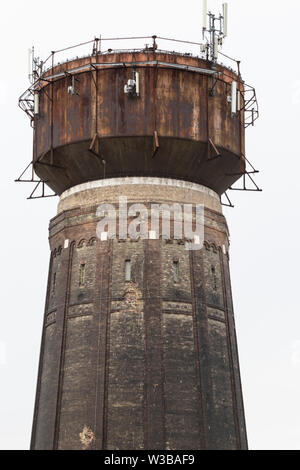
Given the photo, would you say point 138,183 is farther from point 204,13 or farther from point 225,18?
point 225,18

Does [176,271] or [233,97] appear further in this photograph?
[233,97]

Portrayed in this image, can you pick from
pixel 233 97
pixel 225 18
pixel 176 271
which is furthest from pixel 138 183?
pixel 225 18

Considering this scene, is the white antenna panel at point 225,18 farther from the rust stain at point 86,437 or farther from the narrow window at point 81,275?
the rust stain at point 86,437

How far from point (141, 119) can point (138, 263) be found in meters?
5.57

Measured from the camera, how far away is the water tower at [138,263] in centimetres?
3228

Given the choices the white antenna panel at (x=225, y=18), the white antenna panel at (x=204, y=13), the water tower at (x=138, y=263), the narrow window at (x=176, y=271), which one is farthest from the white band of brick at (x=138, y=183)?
the white antenna panel at (x=204, y=13)

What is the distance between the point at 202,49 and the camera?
36906mm

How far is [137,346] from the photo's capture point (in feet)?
107

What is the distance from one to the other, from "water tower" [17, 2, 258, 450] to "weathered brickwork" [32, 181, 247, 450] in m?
0.05

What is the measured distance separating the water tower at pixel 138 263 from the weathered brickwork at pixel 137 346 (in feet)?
0.16

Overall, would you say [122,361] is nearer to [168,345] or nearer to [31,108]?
[168,345]

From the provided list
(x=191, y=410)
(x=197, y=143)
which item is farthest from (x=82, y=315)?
(x=197, y=143)

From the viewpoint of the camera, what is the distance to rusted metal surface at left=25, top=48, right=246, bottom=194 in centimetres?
3416
